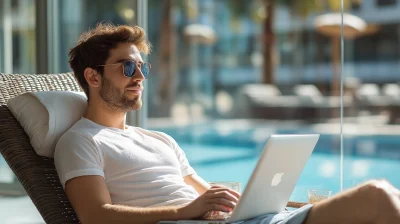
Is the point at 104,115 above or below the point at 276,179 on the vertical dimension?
above

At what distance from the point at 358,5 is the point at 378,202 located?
30.2 ft

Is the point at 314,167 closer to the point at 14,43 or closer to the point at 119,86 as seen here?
the point at 14,43

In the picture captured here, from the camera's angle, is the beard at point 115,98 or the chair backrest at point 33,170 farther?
the beard at point 115,98

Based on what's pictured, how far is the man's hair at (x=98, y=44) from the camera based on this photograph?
8.25 ft

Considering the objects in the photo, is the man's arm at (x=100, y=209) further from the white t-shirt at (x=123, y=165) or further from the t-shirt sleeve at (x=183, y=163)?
the t-shirt sleeve at (x=183, y=163)

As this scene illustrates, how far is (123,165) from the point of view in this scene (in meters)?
2.33

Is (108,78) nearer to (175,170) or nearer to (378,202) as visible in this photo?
(175,170)

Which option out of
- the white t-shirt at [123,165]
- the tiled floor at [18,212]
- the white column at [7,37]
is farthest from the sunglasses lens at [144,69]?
the white column at [7,37]

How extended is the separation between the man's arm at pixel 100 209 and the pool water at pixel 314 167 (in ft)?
20.1

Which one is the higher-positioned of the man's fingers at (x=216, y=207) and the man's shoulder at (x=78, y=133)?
the man's shoulder at (x=78, y=133)

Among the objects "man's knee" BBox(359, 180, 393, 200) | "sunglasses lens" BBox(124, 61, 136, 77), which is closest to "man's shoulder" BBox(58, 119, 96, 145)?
"sunglasses lens" BBox(124, 61, 136, 77)

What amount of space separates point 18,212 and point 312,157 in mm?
6189

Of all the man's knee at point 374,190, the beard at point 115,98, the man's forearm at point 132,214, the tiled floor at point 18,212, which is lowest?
the tiled floor at point 18,212

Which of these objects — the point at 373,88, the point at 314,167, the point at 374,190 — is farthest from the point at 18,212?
the point at 373,88
